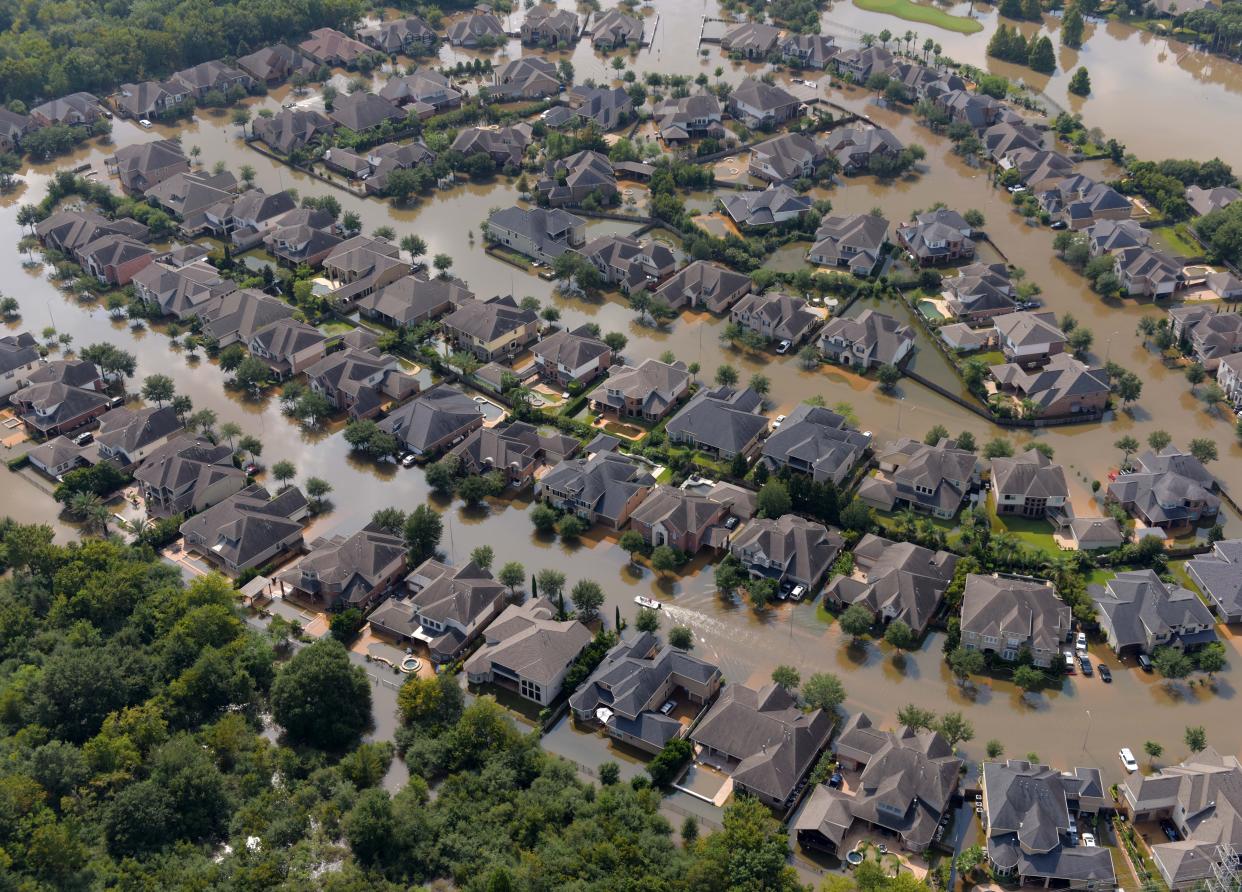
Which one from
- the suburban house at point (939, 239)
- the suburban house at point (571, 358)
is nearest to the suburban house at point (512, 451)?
the suburban house at point (571, 358)

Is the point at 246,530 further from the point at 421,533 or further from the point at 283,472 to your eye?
the point at 421,533

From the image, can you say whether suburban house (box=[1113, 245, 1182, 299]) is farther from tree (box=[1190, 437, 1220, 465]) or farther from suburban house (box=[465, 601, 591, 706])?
suburban house (box=[465, 601, 591, 706])

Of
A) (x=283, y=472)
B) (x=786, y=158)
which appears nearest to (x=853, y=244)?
(x=786, y=158)

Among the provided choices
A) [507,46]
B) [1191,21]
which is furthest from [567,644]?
[1191,21]

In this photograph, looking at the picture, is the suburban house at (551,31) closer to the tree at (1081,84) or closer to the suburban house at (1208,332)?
the tree at (1081,84)

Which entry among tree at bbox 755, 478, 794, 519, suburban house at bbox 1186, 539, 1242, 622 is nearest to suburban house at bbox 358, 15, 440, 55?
tree at bbox 755, 478, 794, 519
